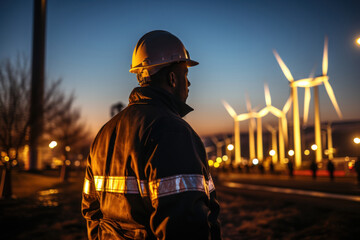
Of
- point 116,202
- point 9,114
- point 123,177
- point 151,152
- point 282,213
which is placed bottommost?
point 282,213

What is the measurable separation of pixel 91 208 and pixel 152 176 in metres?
A: 0.94

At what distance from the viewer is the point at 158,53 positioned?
2.27 metres

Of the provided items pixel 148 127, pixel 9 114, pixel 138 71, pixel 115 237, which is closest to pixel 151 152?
pixel 148 127

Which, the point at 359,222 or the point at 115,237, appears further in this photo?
the point at 359,222

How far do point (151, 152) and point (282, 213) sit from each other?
11.3 metres

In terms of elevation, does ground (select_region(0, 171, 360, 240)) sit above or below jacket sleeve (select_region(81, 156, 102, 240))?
below

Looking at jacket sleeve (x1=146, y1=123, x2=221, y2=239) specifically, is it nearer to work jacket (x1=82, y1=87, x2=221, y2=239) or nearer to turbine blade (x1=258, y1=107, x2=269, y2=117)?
work jacket (x1=82, y1=87, x2=221, y2=239)

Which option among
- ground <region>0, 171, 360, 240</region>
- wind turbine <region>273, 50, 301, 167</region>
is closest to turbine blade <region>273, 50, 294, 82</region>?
wind turbine <region>273, 50, 301, 167</region>

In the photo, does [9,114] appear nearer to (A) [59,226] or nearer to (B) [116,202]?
(A) [59,226]

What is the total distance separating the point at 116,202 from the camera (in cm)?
204

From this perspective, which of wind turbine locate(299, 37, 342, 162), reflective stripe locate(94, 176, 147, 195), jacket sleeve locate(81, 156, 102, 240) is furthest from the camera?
wind turbine locate(299, 37, 342, 162)

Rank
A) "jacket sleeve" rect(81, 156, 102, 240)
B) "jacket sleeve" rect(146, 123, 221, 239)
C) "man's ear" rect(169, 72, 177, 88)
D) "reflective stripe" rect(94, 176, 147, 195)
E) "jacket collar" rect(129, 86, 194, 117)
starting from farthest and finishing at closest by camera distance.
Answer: "jacket sleeve" rect(81, 156, 102, 240) < "man's ear" rect(169, 72, 177, 88) < "jacket collar" rect(129, 86, 194, 117) < "reflective stripe" rect(94, 176, 147, 195) < "jacket sleeve" rect(146, 123, 221, 239)

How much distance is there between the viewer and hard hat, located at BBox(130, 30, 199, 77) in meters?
2.26

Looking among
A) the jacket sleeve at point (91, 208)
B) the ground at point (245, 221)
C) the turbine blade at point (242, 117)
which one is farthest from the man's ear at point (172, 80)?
the turbine blade at point (242, 117)
